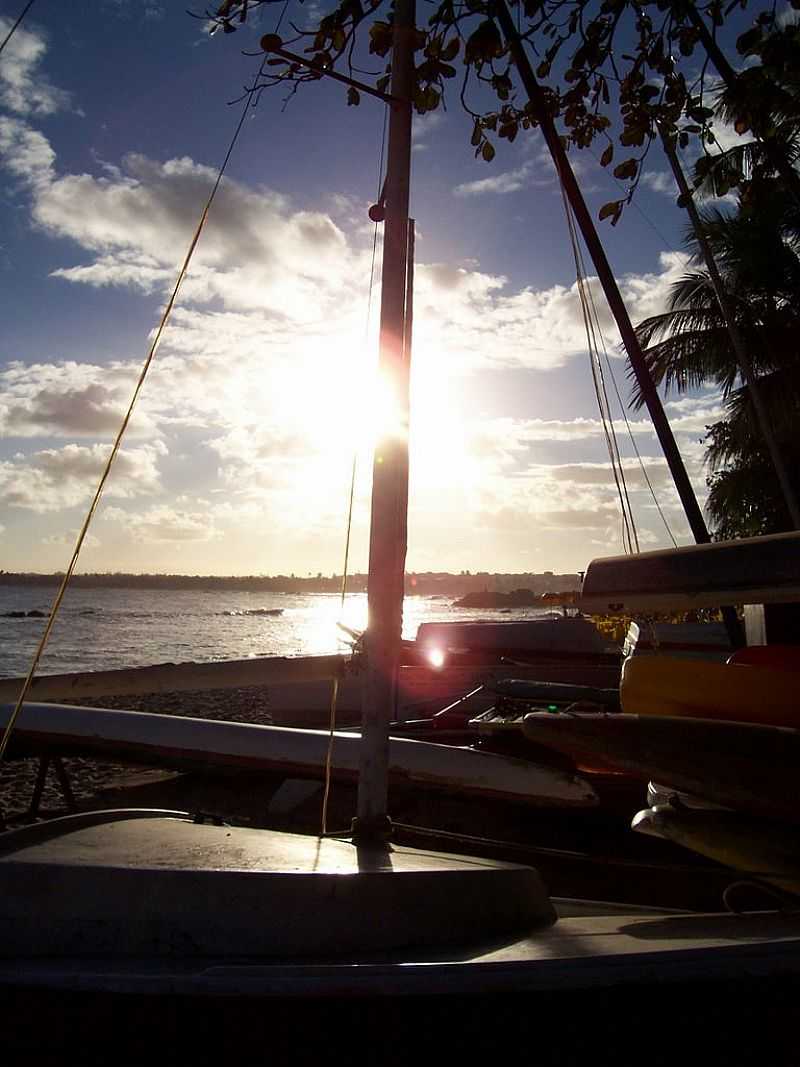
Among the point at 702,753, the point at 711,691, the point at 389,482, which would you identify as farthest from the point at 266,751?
the point at 702,753

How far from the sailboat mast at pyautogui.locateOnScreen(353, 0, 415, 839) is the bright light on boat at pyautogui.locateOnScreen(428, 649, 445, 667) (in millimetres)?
7623

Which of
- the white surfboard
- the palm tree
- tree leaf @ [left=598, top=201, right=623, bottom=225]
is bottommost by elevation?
the white surfboard

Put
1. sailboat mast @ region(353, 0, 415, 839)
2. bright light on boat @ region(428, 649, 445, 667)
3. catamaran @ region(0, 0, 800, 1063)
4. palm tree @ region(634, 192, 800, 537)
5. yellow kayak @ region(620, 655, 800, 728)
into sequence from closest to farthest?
catamaran @ region(0, 0, 800, 1063) < sailboat mast @ region(353, 0, 415, 839) < yellow kayak @ region(620, 655, 800, 728) < bright light on boat @ region(428, 649, 445, 667) < palm tree @ region(634, 192, 800, 537)

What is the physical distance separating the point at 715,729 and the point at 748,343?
14.5 m

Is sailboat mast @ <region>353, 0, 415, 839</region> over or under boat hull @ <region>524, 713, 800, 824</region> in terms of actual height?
over

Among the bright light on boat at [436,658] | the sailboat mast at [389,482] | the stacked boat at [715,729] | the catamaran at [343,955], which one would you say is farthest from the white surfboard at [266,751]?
the bright light on boat at [436,658]

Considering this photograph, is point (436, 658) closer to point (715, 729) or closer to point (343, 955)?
point (715, 729)

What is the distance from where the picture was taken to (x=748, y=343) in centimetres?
1584

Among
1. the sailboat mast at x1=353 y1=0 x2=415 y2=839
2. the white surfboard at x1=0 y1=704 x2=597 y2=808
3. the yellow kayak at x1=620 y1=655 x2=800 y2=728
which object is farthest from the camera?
the white surfboard at x1=0 y1=704 x2=597 y2=808

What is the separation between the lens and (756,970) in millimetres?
1710

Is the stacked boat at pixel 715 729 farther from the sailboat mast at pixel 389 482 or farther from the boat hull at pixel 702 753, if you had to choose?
the sailboat mast at pixel 389 482

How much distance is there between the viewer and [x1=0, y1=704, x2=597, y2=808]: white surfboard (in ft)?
19.3

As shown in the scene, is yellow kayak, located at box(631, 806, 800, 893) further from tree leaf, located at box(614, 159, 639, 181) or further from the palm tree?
the palm tree

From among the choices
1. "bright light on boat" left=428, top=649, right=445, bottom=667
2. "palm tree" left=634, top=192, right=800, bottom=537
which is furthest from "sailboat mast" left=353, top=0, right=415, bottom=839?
"palm tree" left=634, top=192, right=800, bottom=537
